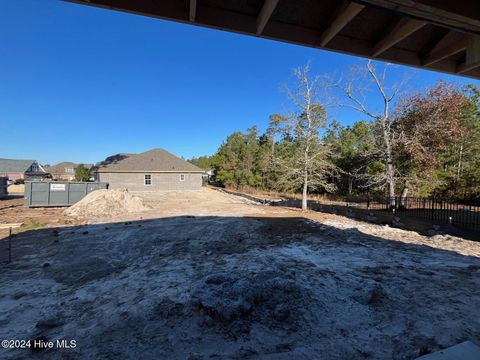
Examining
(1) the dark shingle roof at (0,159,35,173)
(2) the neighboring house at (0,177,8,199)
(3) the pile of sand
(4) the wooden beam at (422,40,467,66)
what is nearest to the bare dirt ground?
(4) the wooden beam at (422,40,467,66)

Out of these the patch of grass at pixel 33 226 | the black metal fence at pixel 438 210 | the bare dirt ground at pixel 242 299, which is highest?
the black metal fence at pixel 438 210

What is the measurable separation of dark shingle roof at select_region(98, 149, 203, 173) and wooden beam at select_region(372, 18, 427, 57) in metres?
27.7

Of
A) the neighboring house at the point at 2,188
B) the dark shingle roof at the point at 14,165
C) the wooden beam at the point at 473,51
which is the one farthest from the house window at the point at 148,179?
the dark shingle roof at the point at 14,165

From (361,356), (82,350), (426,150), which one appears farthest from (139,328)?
(426,150)

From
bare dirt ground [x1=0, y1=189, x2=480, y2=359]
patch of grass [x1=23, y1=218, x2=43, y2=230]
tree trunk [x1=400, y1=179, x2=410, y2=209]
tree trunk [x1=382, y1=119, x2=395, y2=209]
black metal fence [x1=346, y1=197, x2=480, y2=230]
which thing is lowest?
patch of grass [x1=23, y1=218, x2=43, y2=230]

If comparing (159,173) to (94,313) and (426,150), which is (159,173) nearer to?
(426,150)

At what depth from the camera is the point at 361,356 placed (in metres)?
2.82

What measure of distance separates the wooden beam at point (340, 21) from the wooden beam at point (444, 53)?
5.37 ft

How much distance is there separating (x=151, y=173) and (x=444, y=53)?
28395mm

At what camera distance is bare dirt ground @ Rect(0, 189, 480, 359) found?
305 cm

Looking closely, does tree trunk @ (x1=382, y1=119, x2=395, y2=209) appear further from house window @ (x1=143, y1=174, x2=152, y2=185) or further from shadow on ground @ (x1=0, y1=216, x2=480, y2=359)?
house window @ (x1=143, y1=174, x2=152, y2=185)

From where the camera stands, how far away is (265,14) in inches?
114

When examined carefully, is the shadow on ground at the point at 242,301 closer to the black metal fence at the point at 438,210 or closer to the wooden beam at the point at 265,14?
the wooden beam at the point at 265,14

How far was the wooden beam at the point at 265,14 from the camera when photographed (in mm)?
2729
